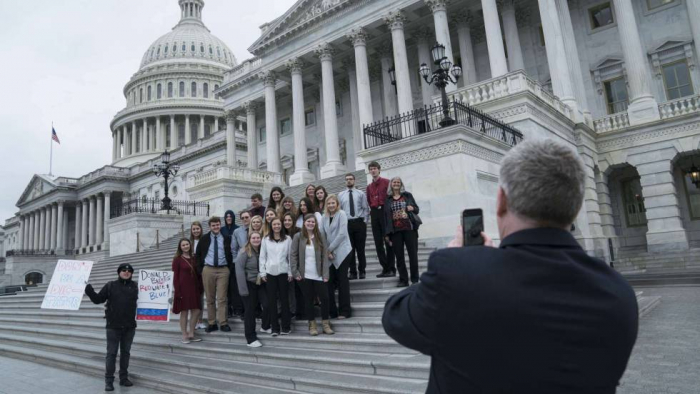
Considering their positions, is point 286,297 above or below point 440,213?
below

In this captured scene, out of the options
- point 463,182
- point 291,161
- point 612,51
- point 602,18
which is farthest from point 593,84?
point 291,161

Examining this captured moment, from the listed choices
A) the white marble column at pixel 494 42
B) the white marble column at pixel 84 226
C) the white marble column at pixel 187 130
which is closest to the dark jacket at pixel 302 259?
the white marble column at pixel 494 42

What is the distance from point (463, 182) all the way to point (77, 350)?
409 inches

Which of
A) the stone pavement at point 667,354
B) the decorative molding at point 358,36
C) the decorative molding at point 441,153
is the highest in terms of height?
the decorative molding at point 358,36

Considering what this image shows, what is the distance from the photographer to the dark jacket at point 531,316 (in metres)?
1.55

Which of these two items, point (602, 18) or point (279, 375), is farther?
point (602, 18)

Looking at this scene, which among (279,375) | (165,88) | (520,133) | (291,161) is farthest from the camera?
A: (165,88)

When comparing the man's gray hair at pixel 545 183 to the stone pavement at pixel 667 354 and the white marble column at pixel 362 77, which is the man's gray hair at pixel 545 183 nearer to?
the stone pavement at pixel 667 354

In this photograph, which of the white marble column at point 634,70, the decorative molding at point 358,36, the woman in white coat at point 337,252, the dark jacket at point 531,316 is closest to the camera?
the dark jacket at point 531,316

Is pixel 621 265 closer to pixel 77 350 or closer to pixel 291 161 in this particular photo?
pixel 77 350

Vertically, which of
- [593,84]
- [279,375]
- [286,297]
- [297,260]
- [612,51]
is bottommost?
[279,375]

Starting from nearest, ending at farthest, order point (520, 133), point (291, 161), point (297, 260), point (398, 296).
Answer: point (398, 296) < point (297, 260) < point (520, 133) < point (291, 161)

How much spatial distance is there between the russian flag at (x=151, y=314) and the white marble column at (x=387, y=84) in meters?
22.9

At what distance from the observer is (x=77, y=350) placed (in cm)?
1012
